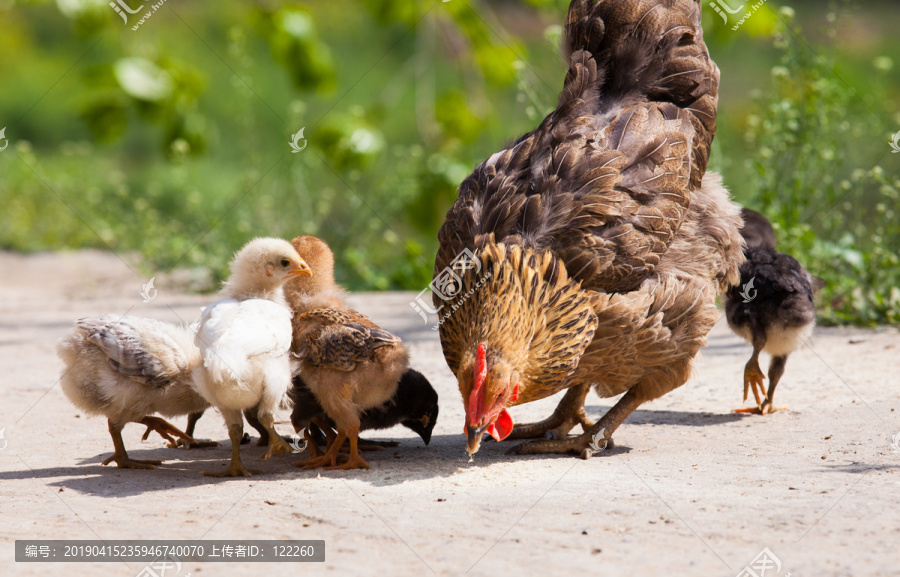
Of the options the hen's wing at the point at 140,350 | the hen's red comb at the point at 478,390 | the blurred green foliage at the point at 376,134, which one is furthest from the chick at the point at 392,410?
the blurred green foliage at the point at 376,134

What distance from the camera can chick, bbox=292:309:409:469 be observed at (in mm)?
4246

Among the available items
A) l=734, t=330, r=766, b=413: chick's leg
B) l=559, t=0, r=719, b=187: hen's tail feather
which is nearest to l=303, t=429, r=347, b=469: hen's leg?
l=559, t=0, r=719, b=187: hen's tail feather

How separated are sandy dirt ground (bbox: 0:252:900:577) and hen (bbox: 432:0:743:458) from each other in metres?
0.39

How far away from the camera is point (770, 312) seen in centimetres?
531

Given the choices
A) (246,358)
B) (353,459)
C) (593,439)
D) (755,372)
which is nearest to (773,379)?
(755,372)

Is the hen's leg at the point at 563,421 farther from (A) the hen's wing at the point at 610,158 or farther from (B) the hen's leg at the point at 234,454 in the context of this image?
(B) the hen's leg at the point at 234,454

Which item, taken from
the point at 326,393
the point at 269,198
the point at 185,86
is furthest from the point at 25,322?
the point at 326,393

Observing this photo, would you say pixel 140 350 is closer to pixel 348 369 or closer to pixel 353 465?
pixel 348 369

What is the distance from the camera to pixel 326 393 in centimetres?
429

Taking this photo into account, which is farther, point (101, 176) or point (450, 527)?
point (101, 176)

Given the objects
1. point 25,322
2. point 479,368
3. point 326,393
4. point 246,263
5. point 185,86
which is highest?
point 185,86

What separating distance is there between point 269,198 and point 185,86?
4126 millimetres

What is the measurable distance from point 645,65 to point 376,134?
12.1 feet

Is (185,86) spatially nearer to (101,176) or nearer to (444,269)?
(444,269)
